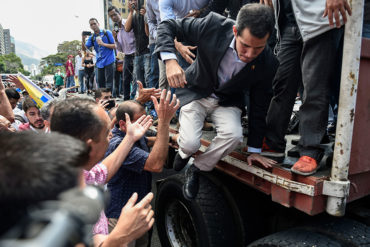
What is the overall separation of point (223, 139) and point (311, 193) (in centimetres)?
74

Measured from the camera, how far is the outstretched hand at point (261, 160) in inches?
67.4

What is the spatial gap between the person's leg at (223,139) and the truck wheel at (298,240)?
0.64m

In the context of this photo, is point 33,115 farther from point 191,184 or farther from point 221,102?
point 221,102

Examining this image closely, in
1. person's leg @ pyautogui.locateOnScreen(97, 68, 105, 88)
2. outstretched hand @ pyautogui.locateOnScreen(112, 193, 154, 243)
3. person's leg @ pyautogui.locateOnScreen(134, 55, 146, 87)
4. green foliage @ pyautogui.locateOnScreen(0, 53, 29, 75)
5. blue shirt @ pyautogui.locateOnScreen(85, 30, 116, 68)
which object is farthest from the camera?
green foliage @ pyautogui.locateOnScreen(0, 53, 29, 75)

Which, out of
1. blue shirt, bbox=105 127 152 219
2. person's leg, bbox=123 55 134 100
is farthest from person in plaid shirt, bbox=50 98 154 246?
person's leg, bbox=123 55 134 100

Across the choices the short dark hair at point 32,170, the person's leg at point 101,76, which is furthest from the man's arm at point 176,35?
the person's leg at point 101,76

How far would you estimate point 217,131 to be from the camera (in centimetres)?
212

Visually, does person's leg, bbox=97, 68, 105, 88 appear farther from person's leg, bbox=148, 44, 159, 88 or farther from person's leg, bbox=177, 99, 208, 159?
person's leg, bbox=177, 99, 208, 159

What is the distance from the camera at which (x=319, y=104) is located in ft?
5.79

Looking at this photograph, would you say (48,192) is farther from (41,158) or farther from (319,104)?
(319,104)

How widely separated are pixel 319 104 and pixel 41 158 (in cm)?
167

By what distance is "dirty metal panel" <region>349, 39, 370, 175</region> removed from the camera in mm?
1445

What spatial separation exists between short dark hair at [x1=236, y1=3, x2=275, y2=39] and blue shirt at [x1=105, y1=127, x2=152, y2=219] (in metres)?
1.10

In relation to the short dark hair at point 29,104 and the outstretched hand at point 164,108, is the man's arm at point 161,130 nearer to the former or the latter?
the outstretched hand at point 164,108
